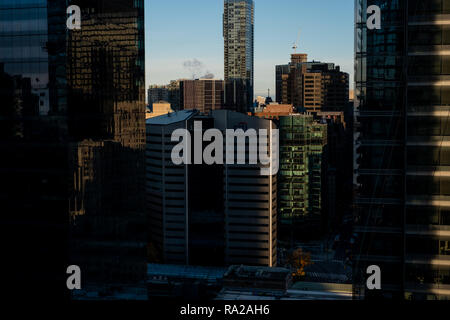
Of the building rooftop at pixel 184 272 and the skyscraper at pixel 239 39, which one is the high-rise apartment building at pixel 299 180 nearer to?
the building rooftop at pixel 184 272

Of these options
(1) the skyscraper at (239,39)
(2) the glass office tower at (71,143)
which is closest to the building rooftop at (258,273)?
(2) the glass office tower at (71,143)

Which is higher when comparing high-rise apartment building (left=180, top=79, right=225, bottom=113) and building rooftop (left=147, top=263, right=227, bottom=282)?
high-rise apartment building (left=180, top=79, right=225, bottom=113)

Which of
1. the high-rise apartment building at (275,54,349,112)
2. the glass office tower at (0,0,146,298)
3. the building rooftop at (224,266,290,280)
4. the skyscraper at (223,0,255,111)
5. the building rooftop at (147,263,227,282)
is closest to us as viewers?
the glass office tower at (0,0,146,298)

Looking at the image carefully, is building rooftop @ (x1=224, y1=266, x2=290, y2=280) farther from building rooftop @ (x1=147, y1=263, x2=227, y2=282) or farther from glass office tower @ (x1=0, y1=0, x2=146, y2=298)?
glass office tower @ (x1=0, y1=0, x2=146, y2=298)

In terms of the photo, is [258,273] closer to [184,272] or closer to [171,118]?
[184,272]

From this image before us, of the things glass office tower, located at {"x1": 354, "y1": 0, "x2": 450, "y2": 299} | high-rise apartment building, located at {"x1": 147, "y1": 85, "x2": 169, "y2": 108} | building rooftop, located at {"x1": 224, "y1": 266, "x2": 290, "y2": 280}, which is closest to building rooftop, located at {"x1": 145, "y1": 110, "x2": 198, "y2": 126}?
building rooftop, located at {"x1": 224, "y1": 266, "x2": 290, "y2": 280}
